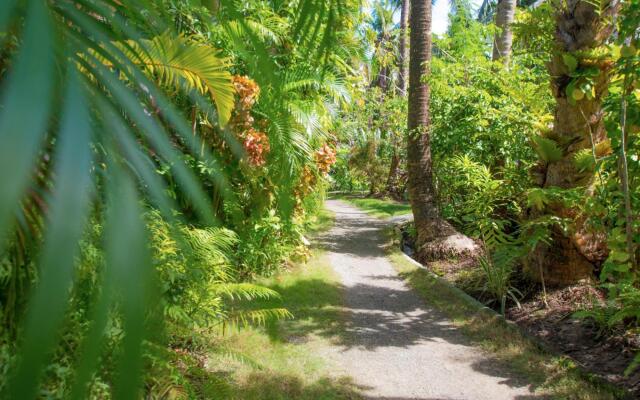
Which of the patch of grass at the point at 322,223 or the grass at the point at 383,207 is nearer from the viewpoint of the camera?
the patch of grass at the point at 322,223

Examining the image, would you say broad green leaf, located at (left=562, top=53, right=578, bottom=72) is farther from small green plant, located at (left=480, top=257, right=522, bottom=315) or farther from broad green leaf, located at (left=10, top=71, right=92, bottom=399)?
broad green leaf, located at (left=10, top=71, right=92, bottom=399)

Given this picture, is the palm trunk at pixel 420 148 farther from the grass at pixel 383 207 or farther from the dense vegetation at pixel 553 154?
the grass at pixel 383 207

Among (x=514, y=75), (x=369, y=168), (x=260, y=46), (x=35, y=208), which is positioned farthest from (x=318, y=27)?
(x=369, y=168)

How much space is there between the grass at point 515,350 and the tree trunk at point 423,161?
1.43 m

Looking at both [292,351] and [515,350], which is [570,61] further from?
[292,351]

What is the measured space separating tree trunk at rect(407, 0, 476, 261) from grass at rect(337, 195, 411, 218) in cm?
603

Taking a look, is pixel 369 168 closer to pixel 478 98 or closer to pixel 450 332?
pixel 478 98

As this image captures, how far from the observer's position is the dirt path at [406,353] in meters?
4.18

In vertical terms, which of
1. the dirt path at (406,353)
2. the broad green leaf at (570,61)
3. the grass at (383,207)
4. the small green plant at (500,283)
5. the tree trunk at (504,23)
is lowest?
the dirt path at (406,353)

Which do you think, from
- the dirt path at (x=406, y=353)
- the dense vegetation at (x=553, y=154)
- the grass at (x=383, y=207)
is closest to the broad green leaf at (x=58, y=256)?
Answer: the dense vegetation at (x=553, y=154)

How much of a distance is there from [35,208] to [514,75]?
8852 millimetres

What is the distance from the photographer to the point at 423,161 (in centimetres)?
880

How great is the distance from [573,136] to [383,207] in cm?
1172

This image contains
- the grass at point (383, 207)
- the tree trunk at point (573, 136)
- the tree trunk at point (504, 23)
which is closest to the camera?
the tree trunk at point (573, 136)
